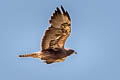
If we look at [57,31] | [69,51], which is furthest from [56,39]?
[69,51]

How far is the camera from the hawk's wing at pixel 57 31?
17984mm

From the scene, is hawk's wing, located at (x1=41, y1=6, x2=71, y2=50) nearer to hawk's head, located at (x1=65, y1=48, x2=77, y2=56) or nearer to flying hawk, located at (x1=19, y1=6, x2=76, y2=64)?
flying hawk, located at (x1=19, y1=6, x2=76, y2=64)

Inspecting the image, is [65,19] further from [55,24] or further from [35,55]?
[35,55]

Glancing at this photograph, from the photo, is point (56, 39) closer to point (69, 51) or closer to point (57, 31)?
point (57, 31)

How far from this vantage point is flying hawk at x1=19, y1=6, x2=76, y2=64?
59.1ft

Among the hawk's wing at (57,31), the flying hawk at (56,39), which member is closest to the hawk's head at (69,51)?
the flying hawk at (56,39)

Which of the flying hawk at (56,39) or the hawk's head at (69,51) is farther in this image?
the hawk's head at (69,51)

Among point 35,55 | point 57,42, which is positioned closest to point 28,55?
point 35,55

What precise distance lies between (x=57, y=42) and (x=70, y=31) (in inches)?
29.1

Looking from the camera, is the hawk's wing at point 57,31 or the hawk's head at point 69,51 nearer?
the hawk's wing at point 57,31

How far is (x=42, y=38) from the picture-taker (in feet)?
59.1

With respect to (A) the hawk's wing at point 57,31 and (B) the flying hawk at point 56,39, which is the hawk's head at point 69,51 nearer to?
(B) the flying hawk at point 56,39

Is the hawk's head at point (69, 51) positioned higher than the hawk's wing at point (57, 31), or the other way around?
the hawk's wing at point (57, 31)

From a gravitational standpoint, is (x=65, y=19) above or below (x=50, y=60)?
above
